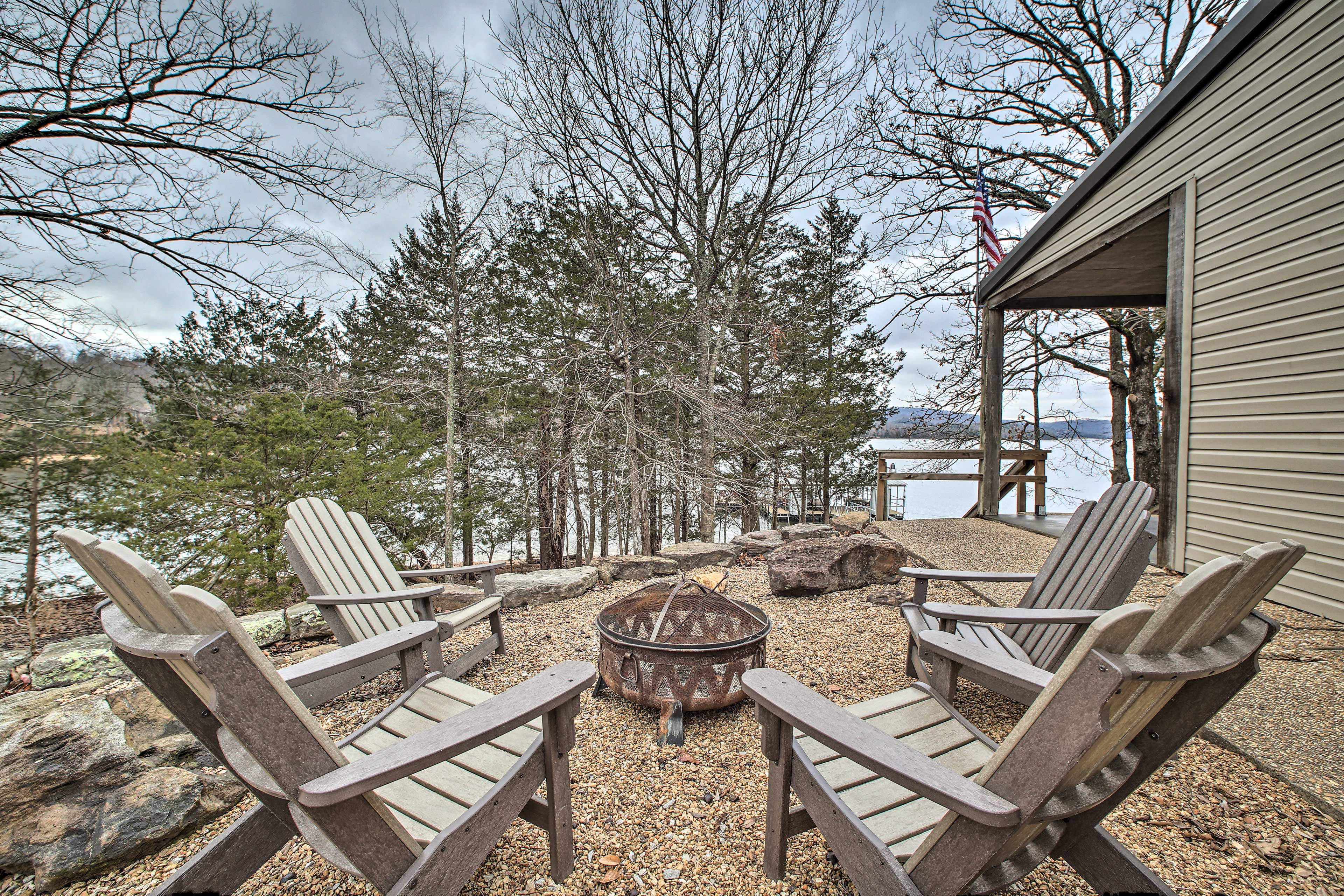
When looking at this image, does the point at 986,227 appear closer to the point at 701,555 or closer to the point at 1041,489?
the point at 1041,489

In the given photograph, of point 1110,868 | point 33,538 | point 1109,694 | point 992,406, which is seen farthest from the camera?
point 992,406

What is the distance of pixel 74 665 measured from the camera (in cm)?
243

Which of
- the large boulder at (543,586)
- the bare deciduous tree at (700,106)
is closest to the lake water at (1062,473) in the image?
the bare deciduous tree at (700,106)

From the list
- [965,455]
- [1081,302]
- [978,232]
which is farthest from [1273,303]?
[978,232]

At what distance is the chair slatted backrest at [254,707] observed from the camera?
2.79 ft

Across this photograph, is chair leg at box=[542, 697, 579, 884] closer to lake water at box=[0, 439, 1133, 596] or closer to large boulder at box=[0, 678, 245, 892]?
large boulder at box=[0, 678, 245, 892]

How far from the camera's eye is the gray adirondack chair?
180cm

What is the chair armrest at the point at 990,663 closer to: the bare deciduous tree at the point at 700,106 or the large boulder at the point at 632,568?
the large boulder at the point at 632,568

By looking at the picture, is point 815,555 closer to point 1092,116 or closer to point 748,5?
point 748,5

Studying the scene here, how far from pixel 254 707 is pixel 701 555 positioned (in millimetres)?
4546

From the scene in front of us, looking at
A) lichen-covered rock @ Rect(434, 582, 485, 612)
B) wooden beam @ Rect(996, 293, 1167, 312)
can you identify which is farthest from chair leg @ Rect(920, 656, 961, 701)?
wooden beam @ Rect(996, 293, 1167, 312)

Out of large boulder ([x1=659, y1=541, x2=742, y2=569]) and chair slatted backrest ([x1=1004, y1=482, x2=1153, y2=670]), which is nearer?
chair slatted backrest ([x1=1004, y1=482, x2=1153, y2=670])

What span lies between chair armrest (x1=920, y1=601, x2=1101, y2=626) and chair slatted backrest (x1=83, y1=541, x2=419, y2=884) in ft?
6.36

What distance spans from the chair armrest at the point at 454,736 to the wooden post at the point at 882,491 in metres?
6.51
